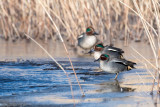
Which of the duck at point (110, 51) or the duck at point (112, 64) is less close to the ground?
the duck at point (112, 64)

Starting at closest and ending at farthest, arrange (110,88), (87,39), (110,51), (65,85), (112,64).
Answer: (110,88) < (65,85) < (112,64) < (110,51) < (87,39)

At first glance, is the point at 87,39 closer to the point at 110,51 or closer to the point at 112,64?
the point at 110,51

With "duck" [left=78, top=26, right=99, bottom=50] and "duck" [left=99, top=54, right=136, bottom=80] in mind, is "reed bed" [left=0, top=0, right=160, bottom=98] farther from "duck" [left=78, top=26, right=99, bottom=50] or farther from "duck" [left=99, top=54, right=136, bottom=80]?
"duck" [left=99, top=54, right=136, bottom=80]

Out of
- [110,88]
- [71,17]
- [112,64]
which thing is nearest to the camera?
[110,88]

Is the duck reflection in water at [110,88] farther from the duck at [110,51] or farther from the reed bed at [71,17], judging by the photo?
the reed bed at [71,17]

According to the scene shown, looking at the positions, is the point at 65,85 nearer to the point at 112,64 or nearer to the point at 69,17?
the point at 112,64

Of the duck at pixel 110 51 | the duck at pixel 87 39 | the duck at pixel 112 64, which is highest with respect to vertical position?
the duck at pixel 112 64

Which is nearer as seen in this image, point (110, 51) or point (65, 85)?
point (65, 85)

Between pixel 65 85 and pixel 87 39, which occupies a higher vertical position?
pixel 65 85

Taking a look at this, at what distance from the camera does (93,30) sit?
11422 millimetres

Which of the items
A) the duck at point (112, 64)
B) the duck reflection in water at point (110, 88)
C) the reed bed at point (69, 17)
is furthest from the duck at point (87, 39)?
the duck reflection in water at point (110, 88)

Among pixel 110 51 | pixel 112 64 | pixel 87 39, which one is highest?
pixel 112 64

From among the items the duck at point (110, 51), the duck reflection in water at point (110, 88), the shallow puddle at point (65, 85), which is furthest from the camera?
the duck at point (110, 51)

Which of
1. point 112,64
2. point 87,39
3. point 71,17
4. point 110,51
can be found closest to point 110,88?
point 112,64
